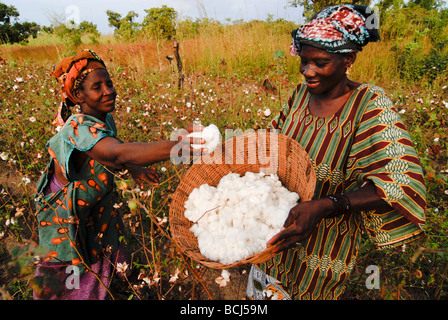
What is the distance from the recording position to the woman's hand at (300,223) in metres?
0.99

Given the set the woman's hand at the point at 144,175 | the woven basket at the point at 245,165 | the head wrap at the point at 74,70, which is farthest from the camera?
the woman's hand at the point at 144,175

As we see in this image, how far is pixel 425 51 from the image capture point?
570 cm

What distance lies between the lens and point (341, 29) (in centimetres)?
116

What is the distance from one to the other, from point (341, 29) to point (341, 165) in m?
0.62

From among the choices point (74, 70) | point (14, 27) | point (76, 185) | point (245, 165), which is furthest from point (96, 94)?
point (14, 27)

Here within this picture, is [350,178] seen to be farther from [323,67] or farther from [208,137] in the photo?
[208,137]

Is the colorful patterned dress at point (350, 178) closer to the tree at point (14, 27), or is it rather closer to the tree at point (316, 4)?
the tree at point (316, 4)

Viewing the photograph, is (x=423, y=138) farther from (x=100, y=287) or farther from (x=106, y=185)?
(x=100, y=287)

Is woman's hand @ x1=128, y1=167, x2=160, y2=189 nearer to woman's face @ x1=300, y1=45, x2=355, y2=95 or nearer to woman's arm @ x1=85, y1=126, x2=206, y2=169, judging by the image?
woman's arm @ x1=85, y1=126, x2=206, y2=169

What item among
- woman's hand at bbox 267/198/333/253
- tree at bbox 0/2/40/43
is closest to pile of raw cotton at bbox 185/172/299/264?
woman's hand at bbox 267/198/333/253

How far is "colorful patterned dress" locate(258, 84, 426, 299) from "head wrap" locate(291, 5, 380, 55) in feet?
0.75

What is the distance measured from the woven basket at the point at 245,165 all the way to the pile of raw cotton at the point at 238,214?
0.19ft

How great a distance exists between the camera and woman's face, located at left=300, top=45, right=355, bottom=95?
47.3 inches

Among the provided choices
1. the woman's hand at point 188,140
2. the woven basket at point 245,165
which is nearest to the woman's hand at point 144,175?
the woven basket at point 245,165
